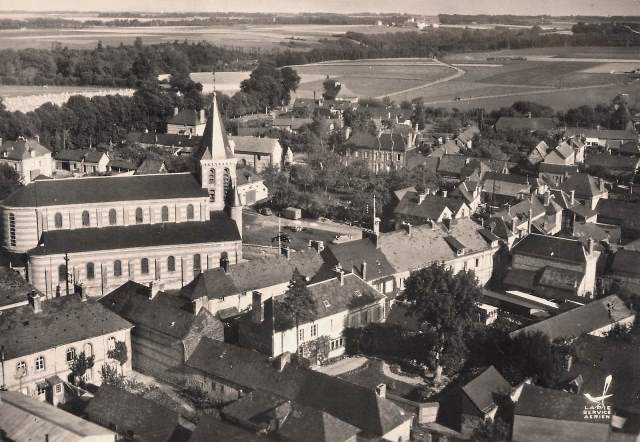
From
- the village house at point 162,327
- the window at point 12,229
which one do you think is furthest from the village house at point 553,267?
the window at point 12,229

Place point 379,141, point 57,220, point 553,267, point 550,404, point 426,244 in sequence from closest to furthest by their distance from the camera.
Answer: point 550,404, point 553,267, point 57,220, point 426,244, point 379,141

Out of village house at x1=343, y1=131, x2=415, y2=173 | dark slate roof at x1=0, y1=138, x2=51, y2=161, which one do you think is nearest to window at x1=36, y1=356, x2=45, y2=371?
dark slate roof at x1=0, y1=138, x2=51, y2=161

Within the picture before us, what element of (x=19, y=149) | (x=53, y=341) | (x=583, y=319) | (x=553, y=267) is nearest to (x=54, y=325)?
(x=53, y=341)

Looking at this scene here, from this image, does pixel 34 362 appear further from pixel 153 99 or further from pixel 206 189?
pixel 153 99

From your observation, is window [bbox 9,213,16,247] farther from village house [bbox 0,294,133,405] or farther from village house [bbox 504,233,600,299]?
village house [bbox 504,233,600,299]

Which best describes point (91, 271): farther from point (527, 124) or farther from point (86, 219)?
point (527, 124)
